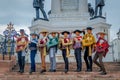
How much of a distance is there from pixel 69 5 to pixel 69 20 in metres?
1.37

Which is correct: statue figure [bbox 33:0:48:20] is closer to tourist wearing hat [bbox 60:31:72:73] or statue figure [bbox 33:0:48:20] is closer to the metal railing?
the metal railing

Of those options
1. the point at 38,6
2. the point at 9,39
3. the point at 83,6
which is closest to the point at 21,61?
the point at 9,39

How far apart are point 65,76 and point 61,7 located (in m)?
15.0

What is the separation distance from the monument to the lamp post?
238 inches

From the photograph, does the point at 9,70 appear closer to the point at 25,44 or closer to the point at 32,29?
the point at 25,44

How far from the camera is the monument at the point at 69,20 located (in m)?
24.3

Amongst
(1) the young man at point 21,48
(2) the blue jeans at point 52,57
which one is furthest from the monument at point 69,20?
(2) the blue jeans at point 52,57

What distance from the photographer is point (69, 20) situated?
81.1 feet

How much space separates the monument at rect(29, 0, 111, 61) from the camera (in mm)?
24312

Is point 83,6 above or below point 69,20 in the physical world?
above

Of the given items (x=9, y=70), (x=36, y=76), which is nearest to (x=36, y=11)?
(x=9, y=70)

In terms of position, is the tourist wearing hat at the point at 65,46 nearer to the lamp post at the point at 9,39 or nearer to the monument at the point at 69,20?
the lamp post at the point at 9,39

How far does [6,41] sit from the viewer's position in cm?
1698

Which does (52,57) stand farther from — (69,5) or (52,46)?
(69,5)
